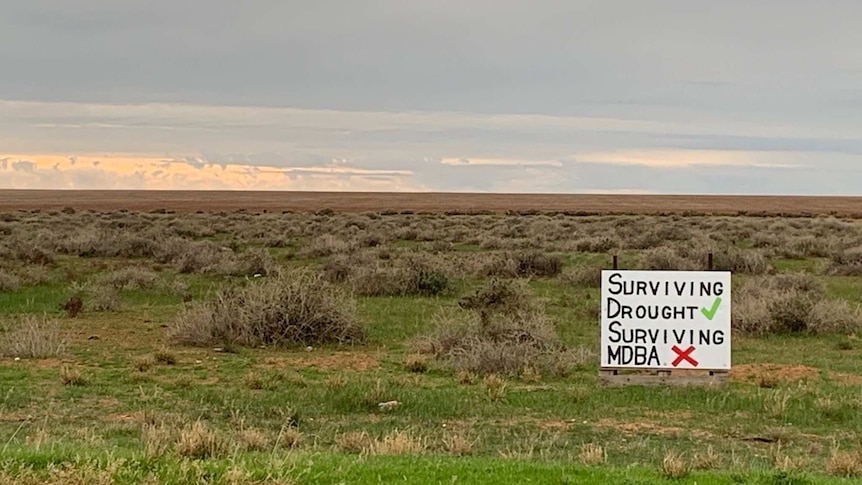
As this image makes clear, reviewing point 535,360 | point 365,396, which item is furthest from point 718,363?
point 365,396

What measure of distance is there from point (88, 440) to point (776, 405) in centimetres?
735

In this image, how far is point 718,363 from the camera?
1230 centimetres

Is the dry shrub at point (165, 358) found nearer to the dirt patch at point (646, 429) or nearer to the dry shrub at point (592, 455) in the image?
the dirt patch at point (646, 429)

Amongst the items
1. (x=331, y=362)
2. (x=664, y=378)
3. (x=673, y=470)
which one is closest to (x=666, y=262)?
(x=331, y=362)

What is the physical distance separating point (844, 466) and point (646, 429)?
2.46 meters

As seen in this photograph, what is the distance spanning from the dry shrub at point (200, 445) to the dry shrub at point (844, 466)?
16.3 ft

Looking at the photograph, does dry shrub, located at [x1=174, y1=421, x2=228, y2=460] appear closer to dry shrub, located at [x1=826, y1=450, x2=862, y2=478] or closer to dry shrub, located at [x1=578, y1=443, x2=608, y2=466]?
dry shrub, located at [x1=578, y1=443, x2=608, y2=466]

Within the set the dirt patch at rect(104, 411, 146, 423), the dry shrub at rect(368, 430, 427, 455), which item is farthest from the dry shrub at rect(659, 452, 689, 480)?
the dirt patch at rect(104, 411, 146, 423)

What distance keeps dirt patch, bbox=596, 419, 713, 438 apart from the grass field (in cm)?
6

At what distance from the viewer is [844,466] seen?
26.3ft

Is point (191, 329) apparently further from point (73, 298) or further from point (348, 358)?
point (73, 298)

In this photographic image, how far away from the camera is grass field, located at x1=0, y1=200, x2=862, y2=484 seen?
24.1 feet

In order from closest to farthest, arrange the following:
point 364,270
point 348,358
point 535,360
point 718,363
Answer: point 718,363
point 535,360
point 348,358
point 364,270

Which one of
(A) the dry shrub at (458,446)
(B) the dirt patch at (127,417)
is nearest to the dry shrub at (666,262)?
(A) the dry shrub at (458,446)
